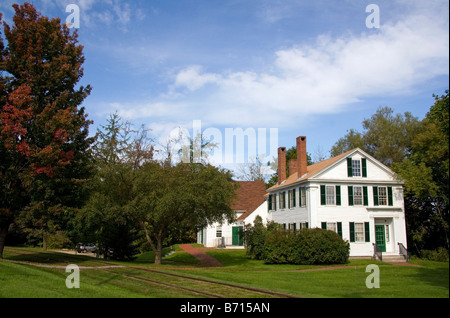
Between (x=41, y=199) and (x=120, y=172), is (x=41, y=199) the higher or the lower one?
the lower one

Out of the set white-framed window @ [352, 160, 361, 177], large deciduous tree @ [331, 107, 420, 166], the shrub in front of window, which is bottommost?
the shrub in front of window

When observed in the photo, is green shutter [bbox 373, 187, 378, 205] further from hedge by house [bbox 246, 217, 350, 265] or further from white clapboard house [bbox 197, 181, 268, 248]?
white clapboard house [bbox 197, 181, 268, 248]

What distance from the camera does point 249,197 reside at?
159 ft

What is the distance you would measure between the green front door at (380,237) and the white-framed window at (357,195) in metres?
2.61

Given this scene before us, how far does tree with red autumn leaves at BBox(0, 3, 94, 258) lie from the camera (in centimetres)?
2119

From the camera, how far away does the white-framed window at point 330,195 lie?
3271 cm

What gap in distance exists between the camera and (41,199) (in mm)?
22719

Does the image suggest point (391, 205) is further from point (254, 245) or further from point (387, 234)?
point (254, 245)

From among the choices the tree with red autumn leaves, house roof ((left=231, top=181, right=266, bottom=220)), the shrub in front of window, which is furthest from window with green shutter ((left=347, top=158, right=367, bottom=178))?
the tree with red autumn leaves

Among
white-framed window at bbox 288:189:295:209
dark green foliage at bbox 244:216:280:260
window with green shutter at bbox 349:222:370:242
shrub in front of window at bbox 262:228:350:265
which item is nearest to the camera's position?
shrub in front of window at bbox 262:228:350:265

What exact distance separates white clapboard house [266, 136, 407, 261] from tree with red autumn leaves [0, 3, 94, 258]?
17.4 metres

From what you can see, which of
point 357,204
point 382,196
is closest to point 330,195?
point 357,204
